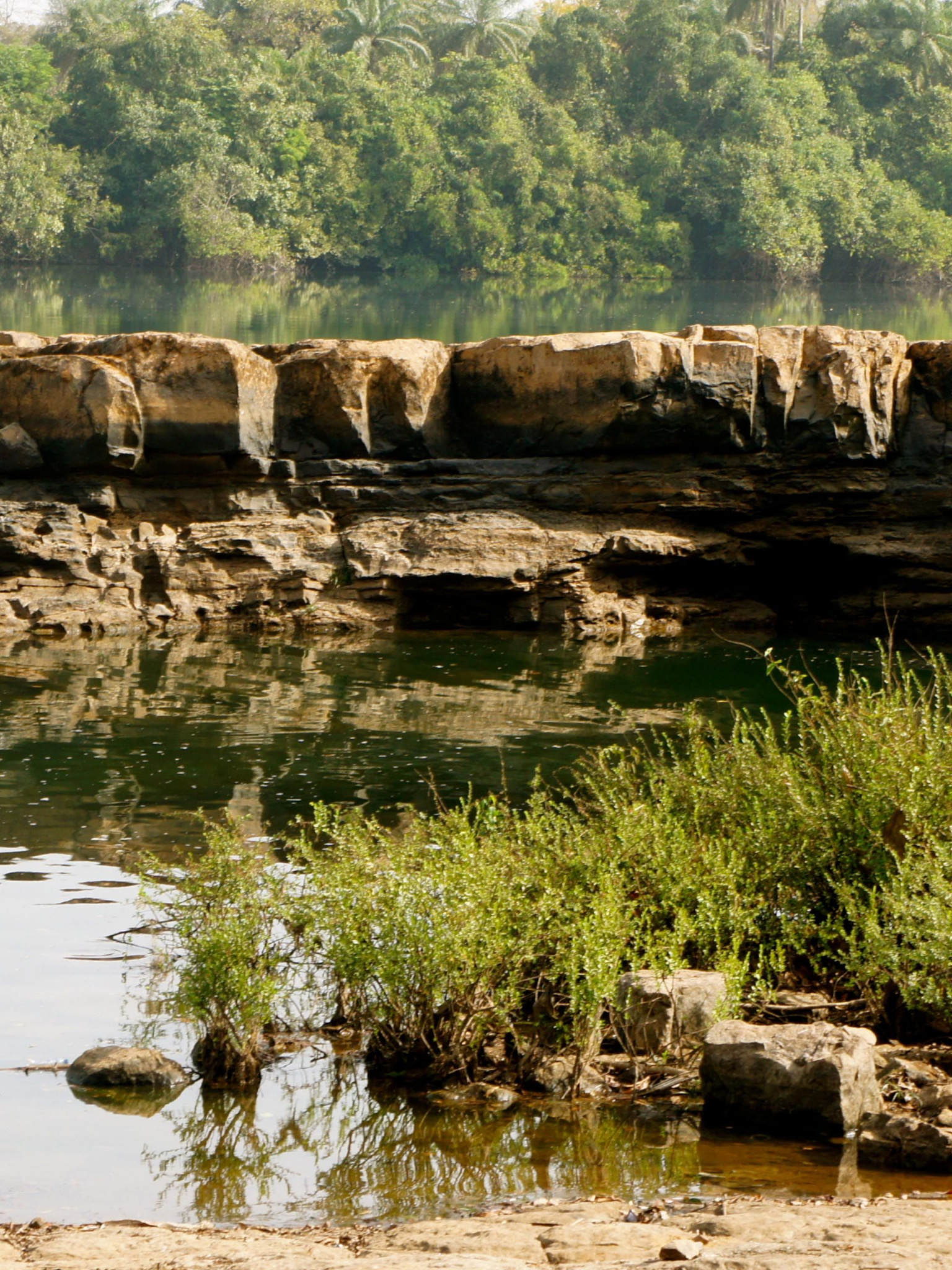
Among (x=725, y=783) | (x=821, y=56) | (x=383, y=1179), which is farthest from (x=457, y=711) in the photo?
(x=821, y=56)

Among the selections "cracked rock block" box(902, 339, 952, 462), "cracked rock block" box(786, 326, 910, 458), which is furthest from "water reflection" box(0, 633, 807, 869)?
"cracked rock block" box(902, 339, 952, 462)

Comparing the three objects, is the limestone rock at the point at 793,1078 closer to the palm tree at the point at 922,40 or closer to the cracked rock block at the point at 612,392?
the cracked rock block at the point at 612,392

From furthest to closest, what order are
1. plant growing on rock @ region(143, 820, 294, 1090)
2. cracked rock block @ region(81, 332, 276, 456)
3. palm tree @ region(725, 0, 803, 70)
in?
1. palm tree @ region(725, 0, 803, 70)
2. cracked rock block @ region(81, 332, 276, 456)
3. plant growing on rock @ region(143, 820, 294, 1090)

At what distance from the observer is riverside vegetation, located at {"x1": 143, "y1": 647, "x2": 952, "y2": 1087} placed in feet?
21.0

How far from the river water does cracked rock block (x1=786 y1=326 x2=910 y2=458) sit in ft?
8.26

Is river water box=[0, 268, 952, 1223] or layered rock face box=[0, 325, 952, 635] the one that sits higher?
layered rock face box=[0, 325, 952, 635]

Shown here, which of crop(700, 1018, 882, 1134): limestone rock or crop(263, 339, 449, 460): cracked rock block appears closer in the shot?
crop(700, 1018, 882, 1134): limestone rock

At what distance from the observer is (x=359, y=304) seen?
5756 centimetres

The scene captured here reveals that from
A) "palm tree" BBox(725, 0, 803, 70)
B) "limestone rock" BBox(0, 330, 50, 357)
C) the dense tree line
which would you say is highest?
"palm tree" BBox(725, 0, 803, 70)

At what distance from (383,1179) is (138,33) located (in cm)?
6341

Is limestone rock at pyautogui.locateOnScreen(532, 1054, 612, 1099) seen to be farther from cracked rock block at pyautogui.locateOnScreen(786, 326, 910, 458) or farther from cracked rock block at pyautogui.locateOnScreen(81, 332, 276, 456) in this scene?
cracked rock block at pyautogui.locateOnScreen(786, 326, 910, 458)

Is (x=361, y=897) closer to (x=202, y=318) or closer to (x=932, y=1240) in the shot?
(x=932, y=1240)

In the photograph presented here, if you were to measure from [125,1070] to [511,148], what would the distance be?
2379 inches

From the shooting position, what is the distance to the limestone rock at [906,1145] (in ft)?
17.8
